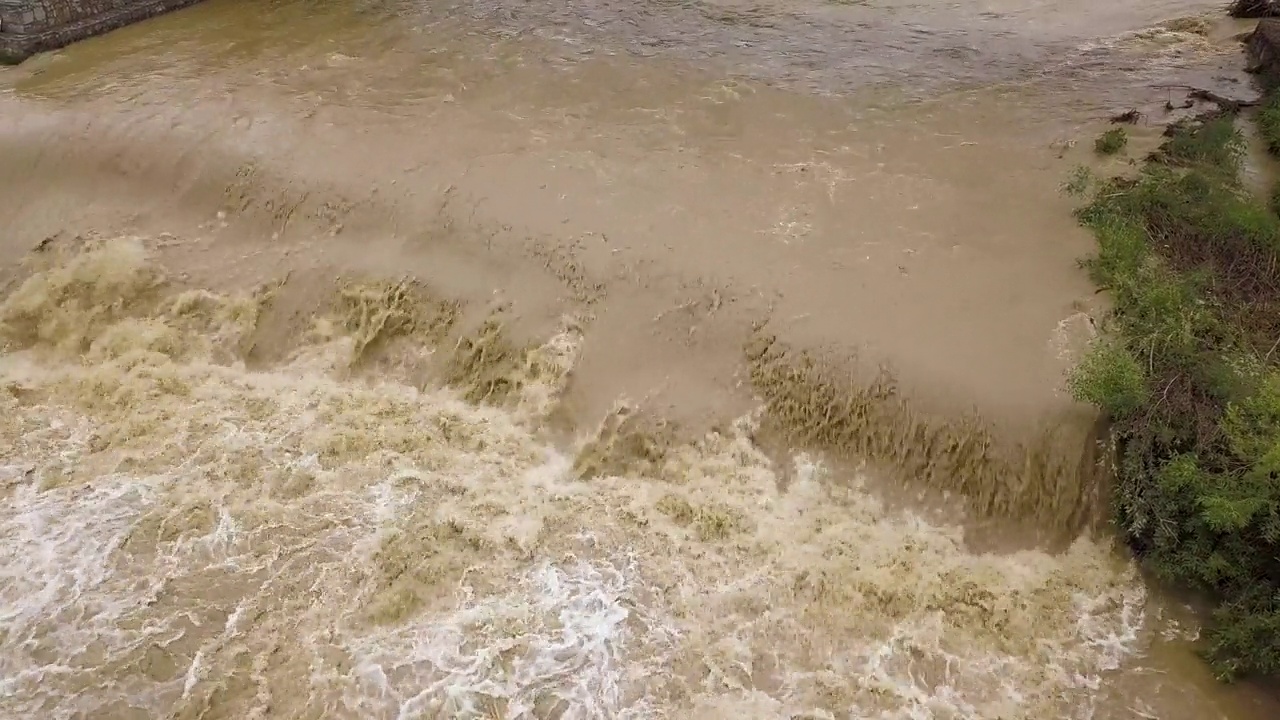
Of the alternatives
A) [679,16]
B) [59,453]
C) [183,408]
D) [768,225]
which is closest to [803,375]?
[768,225]

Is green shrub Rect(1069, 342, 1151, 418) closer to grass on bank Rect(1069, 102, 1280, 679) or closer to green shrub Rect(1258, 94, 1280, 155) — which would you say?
grass on bank Rect(1069, 102, 1280, 679)

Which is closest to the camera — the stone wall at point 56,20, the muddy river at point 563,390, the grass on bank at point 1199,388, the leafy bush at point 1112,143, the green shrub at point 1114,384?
the grass on bank at point 1199,388

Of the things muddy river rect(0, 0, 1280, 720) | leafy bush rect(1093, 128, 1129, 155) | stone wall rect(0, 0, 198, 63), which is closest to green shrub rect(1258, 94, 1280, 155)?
muddy river rect(0, 0, 1280, 720)

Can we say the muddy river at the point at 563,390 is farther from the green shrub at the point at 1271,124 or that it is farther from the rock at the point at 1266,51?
the green shrub at the point at 1271,124

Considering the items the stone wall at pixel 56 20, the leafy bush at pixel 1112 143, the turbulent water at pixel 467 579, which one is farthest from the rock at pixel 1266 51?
the stone wall at pixel 56 20

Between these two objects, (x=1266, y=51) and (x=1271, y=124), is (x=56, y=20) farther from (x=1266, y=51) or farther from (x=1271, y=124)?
(x=1266, y=51)

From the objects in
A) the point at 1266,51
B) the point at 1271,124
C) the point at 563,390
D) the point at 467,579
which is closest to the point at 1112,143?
the point at 1271,124

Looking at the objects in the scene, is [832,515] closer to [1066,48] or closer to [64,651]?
[64,651]
